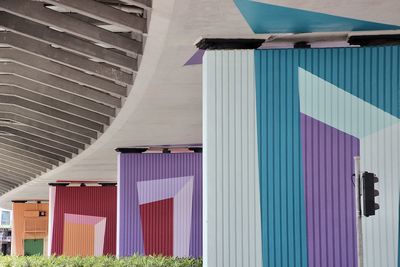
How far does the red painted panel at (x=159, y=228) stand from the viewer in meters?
25.4

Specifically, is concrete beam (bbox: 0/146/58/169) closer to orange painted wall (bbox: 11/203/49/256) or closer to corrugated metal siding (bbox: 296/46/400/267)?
corrugated metal siding (bbox: 296/46/400/267)

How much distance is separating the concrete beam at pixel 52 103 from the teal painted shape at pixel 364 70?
9.87 m

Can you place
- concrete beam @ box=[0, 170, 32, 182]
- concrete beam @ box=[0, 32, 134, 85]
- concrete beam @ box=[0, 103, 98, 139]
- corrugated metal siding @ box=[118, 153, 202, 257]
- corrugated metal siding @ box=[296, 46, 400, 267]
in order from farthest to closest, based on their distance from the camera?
concrete beam @ box=[0, 170, 32, 182]
corrugated metal siding @ box=[118, 153, 202, 257]
concrete beam @ box=[0, 103, 98, 139]
concrete beam @ box=[0, 32, 134, 85]
corrugated metal siding @ box=[296, 46, 400, 267]

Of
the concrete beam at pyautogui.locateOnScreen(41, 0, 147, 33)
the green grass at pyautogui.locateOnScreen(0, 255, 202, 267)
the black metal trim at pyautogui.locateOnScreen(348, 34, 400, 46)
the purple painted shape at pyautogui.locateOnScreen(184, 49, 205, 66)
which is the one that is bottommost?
the green grass at pyautogui.locateOnScreen(0, 255, 202, 267)

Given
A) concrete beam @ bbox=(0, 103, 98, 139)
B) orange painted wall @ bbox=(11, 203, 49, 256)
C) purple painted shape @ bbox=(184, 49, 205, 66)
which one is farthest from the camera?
orange painted wall @ bbox=(11, 203, 49, 256)

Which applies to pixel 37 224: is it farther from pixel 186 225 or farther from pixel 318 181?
pixel 318 181

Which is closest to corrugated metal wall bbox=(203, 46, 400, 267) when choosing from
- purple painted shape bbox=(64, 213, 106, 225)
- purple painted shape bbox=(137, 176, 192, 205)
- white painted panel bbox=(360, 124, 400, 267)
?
white painted panel bbox=(360, 124, 400, 267)

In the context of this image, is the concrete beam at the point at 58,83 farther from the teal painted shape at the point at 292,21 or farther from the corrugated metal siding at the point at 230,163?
the teal painted shape at the point at 292,21

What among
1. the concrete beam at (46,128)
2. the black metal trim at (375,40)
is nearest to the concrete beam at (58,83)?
the concrete beam at (46,128)

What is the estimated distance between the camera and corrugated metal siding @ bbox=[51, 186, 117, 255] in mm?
36781

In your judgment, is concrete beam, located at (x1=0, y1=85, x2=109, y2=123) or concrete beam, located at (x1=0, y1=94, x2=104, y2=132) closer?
concrete beam, located at (x1=0, y1=85, x2=109, y2=123)

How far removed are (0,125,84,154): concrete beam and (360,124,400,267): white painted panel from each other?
625 inches

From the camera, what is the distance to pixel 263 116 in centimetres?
1131

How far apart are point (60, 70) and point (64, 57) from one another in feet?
3.96
